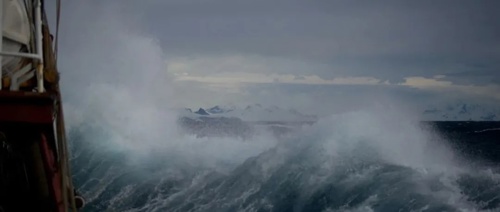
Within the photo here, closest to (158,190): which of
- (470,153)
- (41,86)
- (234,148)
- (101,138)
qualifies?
(234,148)

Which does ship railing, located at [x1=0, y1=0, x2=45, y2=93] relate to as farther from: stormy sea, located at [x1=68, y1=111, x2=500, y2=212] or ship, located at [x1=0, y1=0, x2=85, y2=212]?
stormy sea, located at [x1=68, y1=111, x2=500, y2=212]

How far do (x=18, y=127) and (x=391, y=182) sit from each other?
40.5ft

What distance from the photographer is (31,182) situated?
522 centimetres

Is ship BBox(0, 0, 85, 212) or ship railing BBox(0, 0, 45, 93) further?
ship railing BBox(0, 0, 45, 93)

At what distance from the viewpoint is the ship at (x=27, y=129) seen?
4.75m

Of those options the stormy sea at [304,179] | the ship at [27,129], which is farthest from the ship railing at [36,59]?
the stormy sea at [304,179]

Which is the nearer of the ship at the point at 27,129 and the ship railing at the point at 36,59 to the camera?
the ship at the point at 27,129

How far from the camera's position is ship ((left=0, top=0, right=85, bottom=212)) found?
4754 mm

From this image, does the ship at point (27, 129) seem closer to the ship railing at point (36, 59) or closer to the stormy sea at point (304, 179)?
the ship railing at point (36, 59)

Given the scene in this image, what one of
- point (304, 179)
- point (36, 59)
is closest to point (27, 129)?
point (36, 59)

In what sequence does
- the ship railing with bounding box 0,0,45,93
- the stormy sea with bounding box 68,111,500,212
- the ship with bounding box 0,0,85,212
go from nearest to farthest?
the ship with bounding box 0,0,85,212 < the ship railing with bounding box 0,0,45,93 < the stormy sea with bounding box 68,111,500,212

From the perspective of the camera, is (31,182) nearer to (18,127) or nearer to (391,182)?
(18,127)

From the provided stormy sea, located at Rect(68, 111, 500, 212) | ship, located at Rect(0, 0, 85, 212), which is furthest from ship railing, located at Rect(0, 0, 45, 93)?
stormy sea, located at Rect(68, 111, 500, 212)

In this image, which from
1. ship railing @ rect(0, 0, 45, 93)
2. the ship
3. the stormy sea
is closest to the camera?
the ship
